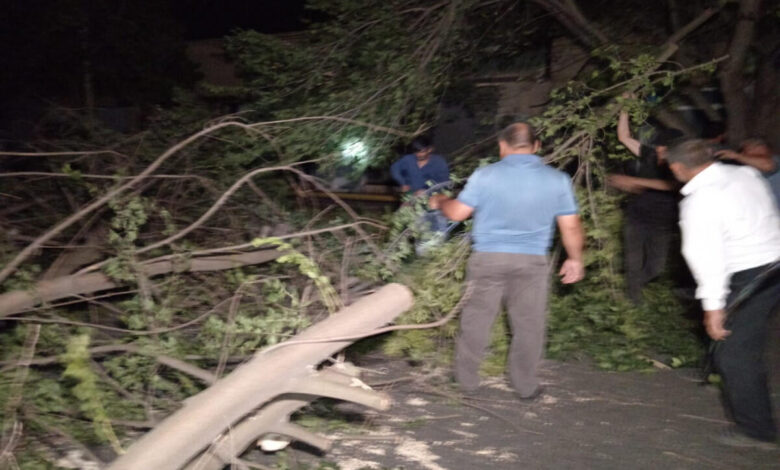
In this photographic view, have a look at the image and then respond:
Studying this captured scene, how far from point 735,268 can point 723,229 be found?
258 millimetres

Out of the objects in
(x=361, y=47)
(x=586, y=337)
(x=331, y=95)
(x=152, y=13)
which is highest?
(x=152, y=13)

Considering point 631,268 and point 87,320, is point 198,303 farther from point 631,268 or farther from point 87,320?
point 631,268

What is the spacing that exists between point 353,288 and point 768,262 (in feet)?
8.30

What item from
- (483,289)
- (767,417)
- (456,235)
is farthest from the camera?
(456,235)

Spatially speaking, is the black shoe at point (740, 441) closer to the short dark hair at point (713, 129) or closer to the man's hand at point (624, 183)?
the man's hand at point (624, 183)

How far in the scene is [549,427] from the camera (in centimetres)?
483

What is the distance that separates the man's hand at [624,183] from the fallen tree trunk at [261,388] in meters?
2.81

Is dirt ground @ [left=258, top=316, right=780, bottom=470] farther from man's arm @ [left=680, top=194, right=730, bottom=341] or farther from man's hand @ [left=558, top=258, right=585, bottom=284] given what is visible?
man's hand @ [left=558, top=258, right=585, bottom=284]

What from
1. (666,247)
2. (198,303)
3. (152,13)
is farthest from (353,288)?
(152,13)

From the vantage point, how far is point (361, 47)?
24.9 feet

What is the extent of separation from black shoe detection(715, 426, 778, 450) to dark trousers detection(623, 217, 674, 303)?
8.54 feet

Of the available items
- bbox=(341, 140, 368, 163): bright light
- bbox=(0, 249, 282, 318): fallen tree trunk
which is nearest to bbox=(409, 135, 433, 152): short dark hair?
bbox=(341, 140, 368, 163): bright light

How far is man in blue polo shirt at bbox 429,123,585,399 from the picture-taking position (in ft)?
15.7

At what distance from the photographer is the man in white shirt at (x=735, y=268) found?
13.9 feet
